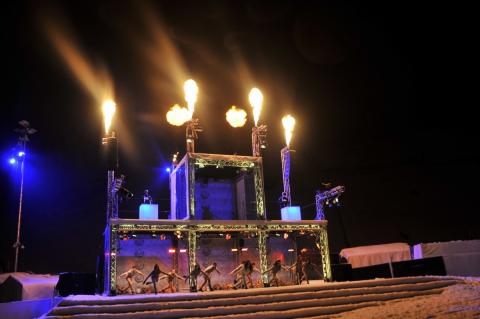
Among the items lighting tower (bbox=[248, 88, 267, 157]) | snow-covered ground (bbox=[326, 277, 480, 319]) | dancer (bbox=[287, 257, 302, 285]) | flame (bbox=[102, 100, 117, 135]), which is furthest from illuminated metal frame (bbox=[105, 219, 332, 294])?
snow-covered ground (bbox=[326, 277, 480, 319])

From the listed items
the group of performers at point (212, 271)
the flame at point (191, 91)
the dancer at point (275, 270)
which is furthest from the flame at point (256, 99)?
the group of performers at point (212, 271)

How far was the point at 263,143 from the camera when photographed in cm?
1983

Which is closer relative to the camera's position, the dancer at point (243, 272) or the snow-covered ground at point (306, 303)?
the snow-covered ground at point (306, 303)

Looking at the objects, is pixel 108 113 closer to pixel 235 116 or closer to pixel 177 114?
pixel 177 114

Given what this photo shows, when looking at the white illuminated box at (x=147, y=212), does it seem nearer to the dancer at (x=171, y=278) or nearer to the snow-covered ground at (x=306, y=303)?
the dancer at (x=171, y=278)

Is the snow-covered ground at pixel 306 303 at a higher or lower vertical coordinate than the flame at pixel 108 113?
lower

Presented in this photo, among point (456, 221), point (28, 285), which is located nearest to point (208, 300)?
point (28, 285)

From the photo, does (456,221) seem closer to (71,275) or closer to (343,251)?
(343,251)

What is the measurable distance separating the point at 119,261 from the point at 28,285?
15.1ft

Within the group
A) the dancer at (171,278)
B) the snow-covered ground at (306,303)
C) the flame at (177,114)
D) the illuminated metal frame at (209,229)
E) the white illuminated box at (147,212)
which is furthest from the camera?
the flame at (177,114)

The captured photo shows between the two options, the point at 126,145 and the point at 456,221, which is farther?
the point at 456,221

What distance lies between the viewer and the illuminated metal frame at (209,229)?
51.9 feet

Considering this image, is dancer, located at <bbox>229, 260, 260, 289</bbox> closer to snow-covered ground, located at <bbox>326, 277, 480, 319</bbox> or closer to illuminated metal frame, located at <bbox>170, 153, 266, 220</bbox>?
illuminated metal frame, located at <bbox>170, 153, 266, 220</bbox>

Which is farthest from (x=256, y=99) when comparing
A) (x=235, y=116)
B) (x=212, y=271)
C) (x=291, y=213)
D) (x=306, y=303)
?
(x=306, y=303)
